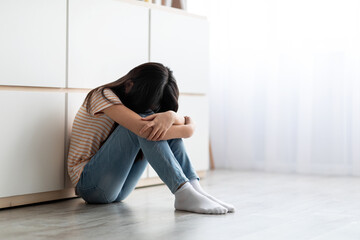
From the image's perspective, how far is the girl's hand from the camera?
2.13m

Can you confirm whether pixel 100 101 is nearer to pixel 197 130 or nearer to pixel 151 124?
pixel 151 124

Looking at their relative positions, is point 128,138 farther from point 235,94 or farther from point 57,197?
point 235,94

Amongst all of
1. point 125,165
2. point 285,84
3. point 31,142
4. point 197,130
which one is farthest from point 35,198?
point 285,84

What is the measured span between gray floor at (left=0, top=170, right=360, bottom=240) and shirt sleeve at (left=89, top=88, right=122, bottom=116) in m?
0.40

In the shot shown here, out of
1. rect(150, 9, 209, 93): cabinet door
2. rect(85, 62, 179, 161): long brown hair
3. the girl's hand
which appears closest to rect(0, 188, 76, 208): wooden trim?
rect(85, 62, 179, 161): long brown hair

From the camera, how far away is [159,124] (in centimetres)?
215

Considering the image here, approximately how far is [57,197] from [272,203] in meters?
0.95

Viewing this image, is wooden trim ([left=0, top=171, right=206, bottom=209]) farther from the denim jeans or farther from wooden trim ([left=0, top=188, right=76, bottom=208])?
the denim jeans

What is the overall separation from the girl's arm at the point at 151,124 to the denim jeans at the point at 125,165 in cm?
3

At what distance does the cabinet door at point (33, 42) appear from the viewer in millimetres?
2262

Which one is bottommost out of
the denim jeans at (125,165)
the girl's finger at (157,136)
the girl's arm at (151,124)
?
the denim jeans at (125,165)

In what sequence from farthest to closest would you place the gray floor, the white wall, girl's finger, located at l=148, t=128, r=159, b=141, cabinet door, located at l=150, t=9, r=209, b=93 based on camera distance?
the white wall
cabinet door, located at l=150, t=9, r=209, b=93
girl's finger, located at l=148, t=128, r=159, b=141
the gray floor

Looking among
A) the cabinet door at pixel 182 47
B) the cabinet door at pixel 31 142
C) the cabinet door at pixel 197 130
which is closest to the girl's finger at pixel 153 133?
the cabinet door at pixel 31 142

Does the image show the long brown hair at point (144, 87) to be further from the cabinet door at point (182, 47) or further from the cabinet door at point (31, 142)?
the cabinet door at point (182, 47)
